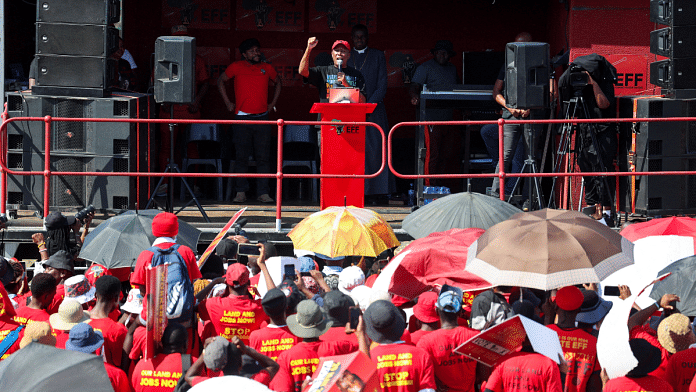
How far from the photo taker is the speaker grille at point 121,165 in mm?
9430

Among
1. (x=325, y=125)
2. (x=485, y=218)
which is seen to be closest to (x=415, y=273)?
(x=485, y=218)

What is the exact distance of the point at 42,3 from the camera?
31.0ft

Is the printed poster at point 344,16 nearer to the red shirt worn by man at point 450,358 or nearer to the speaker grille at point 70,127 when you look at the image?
the speaker grille at point 70,127

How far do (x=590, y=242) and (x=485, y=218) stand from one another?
1.95 meters

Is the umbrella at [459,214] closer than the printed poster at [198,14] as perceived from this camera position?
Yes

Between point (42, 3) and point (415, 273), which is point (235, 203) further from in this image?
point (415, 273)

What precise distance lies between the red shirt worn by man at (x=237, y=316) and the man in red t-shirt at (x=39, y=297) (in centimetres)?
104

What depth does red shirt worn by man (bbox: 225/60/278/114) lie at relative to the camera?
11.7m

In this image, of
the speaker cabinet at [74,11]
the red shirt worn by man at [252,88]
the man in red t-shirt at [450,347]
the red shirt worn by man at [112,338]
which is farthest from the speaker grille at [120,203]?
the man in red t-shirt at [450,347]

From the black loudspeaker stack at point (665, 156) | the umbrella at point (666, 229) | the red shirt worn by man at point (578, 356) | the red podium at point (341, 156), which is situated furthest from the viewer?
the red podium at point (341, 156)

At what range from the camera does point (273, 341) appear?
514 centimetres

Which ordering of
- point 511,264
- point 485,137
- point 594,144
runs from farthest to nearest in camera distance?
point 485,137
point 594,144
point 511,264

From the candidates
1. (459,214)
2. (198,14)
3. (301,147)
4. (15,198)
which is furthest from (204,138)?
(459,214)

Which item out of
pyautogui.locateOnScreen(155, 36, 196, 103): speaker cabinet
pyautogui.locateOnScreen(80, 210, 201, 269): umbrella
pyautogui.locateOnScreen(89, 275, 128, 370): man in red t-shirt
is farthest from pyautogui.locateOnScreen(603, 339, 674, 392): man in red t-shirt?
pyautogui.locateOnScreen(155, 36, 196, 103): speaker cabinet
